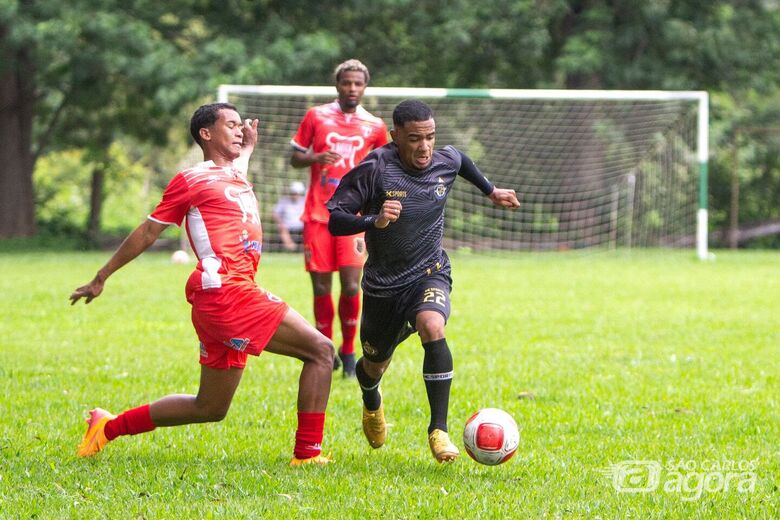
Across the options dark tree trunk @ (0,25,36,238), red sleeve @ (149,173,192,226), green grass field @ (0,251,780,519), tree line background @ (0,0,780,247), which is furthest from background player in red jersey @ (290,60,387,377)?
dark tree trunk @ (0,25,36,238)

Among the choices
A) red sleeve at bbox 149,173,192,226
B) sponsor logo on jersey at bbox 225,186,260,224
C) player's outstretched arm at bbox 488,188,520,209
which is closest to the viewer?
red sleeve at bbox 149,173,192,226

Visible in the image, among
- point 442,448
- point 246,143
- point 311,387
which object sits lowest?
point 442,448

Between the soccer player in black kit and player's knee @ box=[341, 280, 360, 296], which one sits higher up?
the soccer player in black kit

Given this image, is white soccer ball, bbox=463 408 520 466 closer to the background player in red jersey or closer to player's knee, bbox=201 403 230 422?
player's knee, bbox=201 403 230 422

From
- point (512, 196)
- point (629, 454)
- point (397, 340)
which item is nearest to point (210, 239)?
point (397, 340)

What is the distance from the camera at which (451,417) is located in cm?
687

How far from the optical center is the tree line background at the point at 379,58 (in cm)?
2448

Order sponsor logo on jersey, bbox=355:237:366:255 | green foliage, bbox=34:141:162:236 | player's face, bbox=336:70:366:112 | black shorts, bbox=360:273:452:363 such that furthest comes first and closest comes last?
green foliage, bbox=34:141:162:236, sponsor logo on jersey, bbox=355:237:366:255, player's face, bbox=336:70:366:112, black shorts, bbox=360:273:452:363

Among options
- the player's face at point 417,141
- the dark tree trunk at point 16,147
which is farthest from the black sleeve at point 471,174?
the dark tree trunk at point 16,147

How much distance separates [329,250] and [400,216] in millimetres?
2787

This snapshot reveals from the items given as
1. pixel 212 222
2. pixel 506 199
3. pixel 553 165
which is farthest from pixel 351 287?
pixel 553 165

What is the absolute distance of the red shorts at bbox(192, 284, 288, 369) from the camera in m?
5.35

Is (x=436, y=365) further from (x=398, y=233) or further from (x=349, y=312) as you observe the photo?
(x=349, y=312)

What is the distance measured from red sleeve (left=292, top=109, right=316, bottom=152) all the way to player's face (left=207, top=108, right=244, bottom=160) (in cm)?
317
